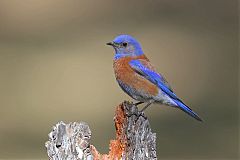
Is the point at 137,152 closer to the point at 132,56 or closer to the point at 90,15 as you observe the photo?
the point at 132,56

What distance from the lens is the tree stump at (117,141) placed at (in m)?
6.87

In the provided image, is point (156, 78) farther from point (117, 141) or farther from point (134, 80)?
point (117, 141)

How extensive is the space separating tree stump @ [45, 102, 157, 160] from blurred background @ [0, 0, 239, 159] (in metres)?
6.32

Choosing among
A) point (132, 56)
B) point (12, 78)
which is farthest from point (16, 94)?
point (132, 56)

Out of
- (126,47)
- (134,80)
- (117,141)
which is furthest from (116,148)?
(126,47)

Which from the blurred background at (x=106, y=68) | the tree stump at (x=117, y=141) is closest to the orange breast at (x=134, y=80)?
the tree stump at (x=117, y=141)

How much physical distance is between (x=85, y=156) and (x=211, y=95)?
37.9 ft

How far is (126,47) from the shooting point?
9.25 m

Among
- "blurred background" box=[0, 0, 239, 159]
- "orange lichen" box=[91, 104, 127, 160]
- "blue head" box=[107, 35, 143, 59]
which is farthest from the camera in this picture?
"blurred background" box=[0, 0, 239, 159]

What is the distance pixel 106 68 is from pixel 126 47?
34.2 feet

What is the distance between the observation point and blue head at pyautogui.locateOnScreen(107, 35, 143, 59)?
917 cm

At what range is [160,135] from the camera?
15.1 m

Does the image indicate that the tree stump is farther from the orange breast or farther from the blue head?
the blue head

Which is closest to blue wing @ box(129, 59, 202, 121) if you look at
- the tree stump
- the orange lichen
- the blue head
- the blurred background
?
the blue head
